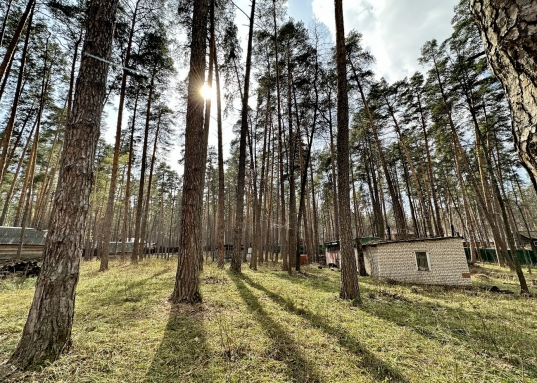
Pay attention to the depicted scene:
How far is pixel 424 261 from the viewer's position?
1070cm

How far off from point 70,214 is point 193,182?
2.37 metres

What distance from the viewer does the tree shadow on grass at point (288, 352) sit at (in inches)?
97.9

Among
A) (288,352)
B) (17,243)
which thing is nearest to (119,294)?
(288,352)

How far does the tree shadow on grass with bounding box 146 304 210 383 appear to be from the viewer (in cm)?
241

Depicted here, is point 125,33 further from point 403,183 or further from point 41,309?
point 403,183

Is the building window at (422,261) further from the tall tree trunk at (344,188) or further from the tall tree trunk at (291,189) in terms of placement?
the tall tree trunk at (344,188)

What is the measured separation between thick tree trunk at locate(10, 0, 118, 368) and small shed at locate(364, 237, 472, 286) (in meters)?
11.6

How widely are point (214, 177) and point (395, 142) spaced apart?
19.6 m

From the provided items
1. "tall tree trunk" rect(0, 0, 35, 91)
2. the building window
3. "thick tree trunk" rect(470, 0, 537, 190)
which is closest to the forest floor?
"thick tree trunk" rect(470, 0, 537, 190)

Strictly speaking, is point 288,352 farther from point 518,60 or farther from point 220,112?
point 220,112

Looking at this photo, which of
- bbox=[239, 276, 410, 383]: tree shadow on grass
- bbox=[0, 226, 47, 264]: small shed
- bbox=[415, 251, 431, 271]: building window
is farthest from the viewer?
bbox=[0, 226, 47, 264]: small shed

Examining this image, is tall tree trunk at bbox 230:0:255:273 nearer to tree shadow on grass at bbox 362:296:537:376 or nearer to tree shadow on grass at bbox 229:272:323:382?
tree shadow on grass at bbox 229:272:323:382

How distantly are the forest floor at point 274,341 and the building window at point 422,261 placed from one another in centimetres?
515

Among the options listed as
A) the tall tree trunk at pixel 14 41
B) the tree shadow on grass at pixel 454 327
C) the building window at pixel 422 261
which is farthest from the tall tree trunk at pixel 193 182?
the building window at pixel 422 261
